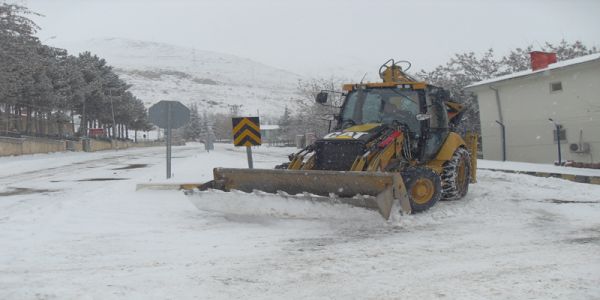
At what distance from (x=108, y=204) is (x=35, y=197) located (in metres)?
2.35

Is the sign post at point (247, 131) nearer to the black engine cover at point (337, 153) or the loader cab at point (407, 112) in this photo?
the loader cab at point (407, 112)

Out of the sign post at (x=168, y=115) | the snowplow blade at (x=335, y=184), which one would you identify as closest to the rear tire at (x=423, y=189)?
the snowplow blade at (x=335, y=184)

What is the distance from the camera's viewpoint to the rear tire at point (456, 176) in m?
7.87

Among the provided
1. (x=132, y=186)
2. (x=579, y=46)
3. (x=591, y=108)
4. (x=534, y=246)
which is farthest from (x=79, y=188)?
(x=579, y=46)

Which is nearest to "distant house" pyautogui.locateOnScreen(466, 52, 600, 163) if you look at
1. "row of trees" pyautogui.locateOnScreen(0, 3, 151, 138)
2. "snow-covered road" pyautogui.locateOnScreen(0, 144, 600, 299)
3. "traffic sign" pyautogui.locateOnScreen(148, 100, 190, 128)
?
"snow-covered road" pyautogui.locateOnScreen(0, 144, 600, 299)

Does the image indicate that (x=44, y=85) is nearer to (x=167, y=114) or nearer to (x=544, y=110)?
(x=167, y=114)

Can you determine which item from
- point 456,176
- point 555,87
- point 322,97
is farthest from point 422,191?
point 555,87

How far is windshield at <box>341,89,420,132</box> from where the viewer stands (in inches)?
316

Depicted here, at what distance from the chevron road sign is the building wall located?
14.5 metres

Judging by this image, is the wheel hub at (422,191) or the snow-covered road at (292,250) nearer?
the snow-covered road at (292,250)

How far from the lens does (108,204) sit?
27.1 ft

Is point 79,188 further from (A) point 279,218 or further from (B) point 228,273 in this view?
(B) point 228,273

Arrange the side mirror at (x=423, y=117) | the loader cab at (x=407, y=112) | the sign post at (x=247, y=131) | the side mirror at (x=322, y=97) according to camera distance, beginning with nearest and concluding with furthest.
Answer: the side mirror at (x=423, y=117)
the loader cab at (x=407, y=112)
the side mirror at (x=322, y=97)
the sign post at (x=247, y=131)

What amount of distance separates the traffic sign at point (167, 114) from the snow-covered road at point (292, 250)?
13.0 ft
